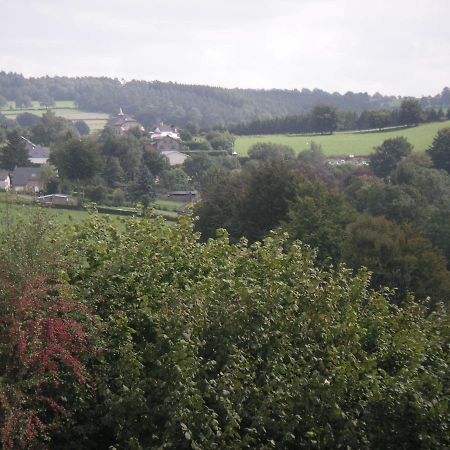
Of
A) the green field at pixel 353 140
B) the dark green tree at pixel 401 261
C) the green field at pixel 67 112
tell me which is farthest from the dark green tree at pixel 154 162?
the green field at pixel 67 112

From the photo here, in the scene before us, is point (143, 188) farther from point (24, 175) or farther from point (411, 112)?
point (411, 112)

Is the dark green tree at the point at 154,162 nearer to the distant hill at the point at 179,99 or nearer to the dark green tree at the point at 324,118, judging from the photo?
the dark green tree at the point at 324,118

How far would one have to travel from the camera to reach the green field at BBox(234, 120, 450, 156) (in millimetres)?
79375

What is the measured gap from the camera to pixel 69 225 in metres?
13.1

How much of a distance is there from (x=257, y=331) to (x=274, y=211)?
31.6 metres

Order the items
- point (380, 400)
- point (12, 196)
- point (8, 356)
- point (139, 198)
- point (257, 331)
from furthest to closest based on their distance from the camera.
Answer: point (139, 198) → point (12, 196) → point (257, 331) → point (380, 400) → point (8, 356)

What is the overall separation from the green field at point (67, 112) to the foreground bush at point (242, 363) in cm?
11622

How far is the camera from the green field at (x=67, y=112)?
131 metres

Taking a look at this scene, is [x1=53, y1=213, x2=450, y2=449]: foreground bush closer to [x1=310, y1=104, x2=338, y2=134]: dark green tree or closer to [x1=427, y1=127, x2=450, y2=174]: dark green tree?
[x1=427, y1=127, x2=450, y2=174]: dark green tree

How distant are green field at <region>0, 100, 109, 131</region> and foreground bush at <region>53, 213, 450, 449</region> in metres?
116

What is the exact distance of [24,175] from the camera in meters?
62.6

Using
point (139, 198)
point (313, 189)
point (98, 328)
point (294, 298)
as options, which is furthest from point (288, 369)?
point (139, 198)

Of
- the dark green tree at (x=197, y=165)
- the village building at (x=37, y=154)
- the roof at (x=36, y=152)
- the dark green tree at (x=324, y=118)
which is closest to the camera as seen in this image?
the dark green tree at (x=197, y=165)

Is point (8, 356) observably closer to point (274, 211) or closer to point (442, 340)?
point (442, 340)
